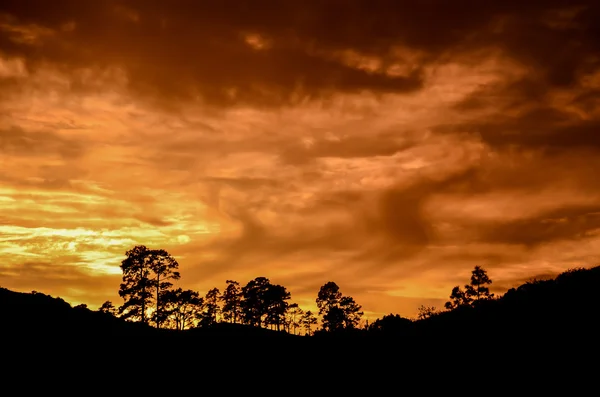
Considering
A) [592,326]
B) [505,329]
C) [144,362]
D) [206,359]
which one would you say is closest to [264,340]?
[206,359]

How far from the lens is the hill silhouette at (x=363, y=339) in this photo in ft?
66.8

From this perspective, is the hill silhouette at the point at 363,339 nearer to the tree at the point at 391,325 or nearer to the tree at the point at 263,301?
the tree at the point at 391,325

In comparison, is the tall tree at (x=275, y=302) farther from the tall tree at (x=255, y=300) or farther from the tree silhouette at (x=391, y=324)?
the tree silhouette at (x=391, y=324)

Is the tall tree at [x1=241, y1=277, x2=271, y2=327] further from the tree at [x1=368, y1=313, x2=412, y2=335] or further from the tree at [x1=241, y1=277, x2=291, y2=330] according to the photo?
the tree at [x1=368, y1=313, x2=412, y2=335]

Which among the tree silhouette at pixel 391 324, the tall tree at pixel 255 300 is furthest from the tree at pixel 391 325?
the tall tree at pixel 255 300

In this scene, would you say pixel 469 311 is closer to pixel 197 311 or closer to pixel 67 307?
pixel 67 307

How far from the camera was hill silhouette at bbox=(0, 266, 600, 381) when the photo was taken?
802 inches

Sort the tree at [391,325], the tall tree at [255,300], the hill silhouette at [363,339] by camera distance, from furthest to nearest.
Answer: the tall tree at [255,300] < the tree at [391,325] < the hill silhouette at [363,339]

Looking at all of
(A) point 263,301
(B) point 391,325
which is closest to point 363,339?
(B) point 391,325

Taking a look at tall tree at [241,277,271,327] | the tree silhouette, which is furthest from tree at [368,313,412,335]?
tall tree at [241,277,271,327]

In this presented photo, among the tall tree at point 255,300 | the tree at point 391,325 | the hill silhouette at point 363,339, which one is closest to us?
the hill silhouette at point 363,339

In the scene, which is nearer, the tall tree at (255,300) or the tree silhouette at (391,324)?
the tree silhouette at (391,324)

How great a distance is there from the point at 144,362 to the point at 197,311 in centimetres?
5901

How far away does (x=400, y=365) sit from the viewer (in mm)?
24484
